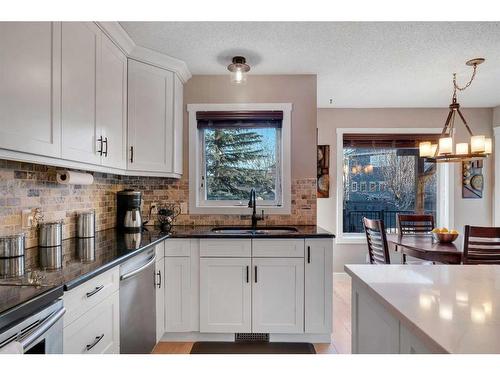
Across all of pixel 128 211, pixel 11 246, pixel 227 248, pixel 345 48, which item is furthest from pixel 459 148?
pixel 11 246

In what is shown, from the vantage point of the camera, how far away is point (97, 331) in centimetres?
144

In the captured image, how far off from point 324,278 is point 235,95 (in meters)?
1.94

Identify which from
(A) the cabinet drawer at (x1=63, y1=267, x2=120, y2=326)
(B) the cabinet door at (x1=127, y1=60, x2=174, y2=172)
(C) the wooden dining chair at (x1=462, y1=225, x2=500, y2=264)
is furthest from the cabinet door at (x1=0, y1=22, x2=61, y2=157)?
(C) the wooden dining chair at (x1=462, y1=225, x2=500, y2=264)

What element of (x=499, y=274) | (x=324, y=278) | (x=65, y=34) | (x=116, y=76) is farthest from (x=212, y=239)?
(x=499, y=274)

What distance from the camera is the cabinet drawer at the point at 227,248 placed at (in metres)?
2.42

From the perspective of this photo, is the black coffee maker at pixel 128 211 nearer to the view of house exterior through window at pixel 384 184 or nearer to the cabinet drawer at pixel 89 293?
the cabinet drawer at pixel 89 293

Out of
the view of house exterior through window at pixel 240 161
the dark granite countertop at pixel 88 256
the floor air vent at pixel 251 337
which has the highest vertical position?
the view of house exterior through window at pixel 240 161

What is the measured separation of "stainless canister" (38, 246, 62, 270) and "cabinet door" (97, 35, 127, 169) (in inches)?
25.3

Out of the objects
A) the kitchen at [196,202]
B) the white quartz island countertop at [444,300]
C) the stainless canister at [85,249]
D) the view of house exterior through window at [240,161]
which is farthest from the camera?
the view of house exterior through window at [240,161]

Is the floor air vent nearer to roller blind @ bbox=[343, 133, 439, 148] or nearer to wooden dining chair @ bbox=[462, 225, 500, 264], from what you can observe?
wooden dining chair @ bbox=[462, 225, 500, 264]

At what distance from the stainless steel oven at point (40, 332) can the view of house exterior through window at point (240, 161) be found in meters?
2.10

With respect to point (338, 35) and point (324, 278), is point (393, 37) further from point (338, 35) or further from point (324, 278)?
point (324, 278)

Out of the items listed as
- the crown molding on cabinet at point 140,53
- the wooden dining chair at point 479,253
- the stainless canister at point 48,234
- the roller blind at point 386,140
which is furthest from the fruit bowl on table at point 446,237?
the stainless canister at point 48,234

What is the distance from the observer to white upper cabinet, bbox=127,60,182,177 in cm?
A: 248
